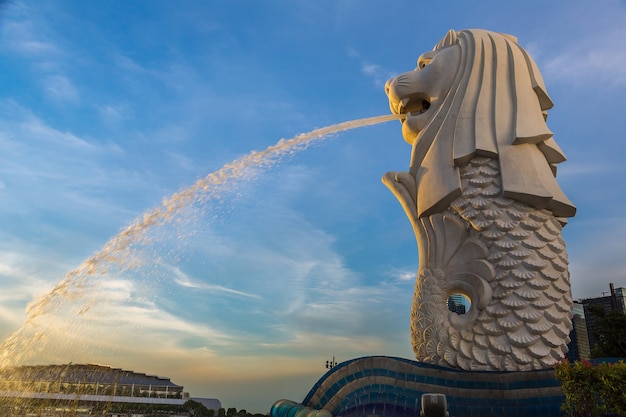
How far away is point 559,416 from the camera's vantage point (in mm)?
8789

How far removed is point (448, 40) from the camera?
13086 millimetres

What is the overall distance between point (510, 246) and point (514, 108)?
3.43m

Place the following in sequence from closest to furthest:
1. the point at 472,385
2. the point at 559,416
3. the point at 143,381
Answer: the point at 559,416, the point at 472,385, the point at 143,381

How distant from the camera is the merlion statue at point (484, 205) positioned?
10227 millimetres

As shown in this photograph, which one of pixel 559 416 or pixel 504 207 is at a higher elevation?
pixel 504 207

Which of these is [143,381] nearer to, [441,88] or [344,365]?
[344,365]

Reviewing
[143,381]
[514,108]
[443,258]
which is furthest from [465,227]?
[143,381]

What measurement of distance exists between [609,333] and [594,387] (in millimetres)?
12472

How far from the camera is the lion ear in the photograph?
42.7ft

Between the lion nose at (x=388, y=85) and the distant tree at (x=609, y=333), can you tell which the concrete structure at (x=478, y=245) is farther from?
the distant tree at (x=609, y=333)

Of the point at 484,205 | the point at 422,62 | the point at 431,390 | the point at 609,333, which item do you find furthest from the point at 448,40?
the point at 609,333

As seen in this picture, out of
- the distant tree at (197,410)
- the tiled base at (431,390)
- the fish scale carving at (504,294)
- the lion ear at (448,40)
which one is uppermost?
the lion ear at (448,40)

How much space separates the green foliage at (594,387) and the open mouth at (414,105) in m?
7.31

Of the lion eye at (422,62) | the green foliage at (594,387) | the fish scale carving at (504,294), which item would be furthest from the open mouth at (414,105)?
the green foliage at (594,387)
